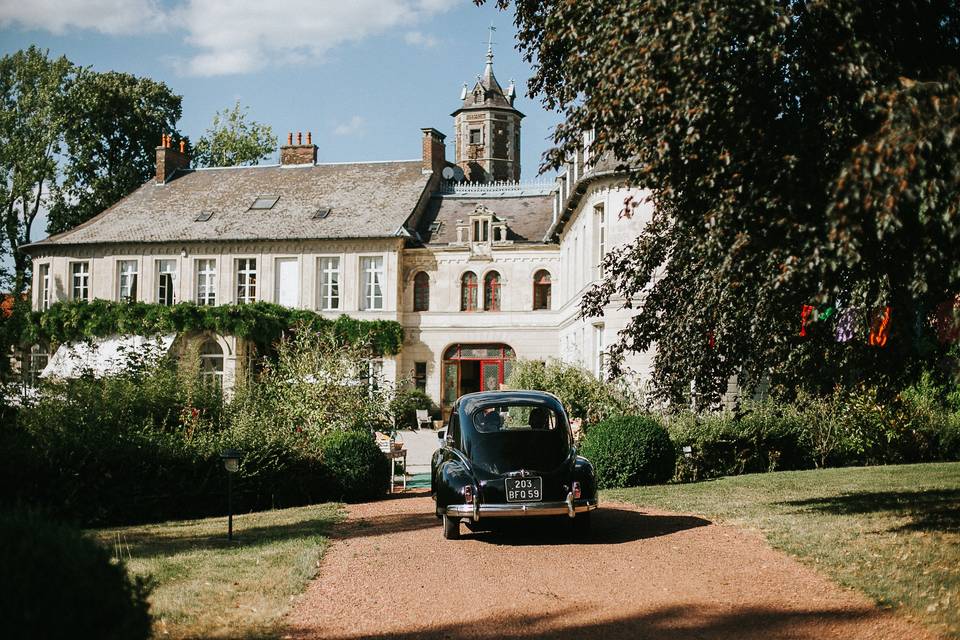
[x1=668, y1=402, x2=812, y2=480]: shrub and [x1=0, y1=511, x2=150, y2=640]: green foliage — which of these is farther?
[x1=668, y1=402, x2=812, y2=480]: shrub

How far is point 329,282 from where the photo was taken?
40.9 metres

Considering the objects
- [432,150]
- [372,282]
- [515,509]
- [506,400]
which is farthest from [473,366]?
[515,509]

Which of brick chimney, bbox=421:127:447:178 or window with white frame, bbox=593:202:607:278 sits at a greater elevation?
brick chimney, bbox=421:127:447:178

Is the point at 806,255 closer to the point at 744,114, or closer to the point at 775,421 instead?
the point at 744,114

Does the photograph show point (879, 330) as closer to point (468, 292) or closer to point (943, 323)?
point (943, 323)

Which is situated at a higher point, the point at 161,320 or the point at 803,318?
the point at 161,320

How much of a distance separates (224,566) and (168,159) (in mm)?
40321

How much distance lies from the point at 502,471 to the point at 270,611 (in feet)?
12.9

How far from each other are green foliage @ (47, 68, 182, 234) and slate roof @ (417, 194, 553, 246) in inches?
659

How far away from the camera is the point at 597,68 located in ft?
27.3

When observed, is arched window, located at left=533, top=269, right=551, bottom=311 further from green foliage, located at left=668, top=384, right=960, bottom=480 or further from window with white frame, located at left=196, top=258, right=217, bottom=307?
green foliage, located at left=668, top=384, right=960, bottom=480

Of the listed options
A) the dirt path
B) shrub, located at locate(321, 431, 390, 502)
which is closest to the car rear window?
the dirt path

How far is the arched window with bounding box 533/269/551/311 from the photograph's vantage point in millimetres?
40750

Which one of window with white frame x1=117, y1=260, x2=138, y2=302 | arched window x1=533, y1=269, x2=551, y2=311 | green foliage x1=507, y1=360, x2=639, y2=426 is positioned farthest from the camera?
window with white frame x1=117, y1=260, x2=138, y2=302
